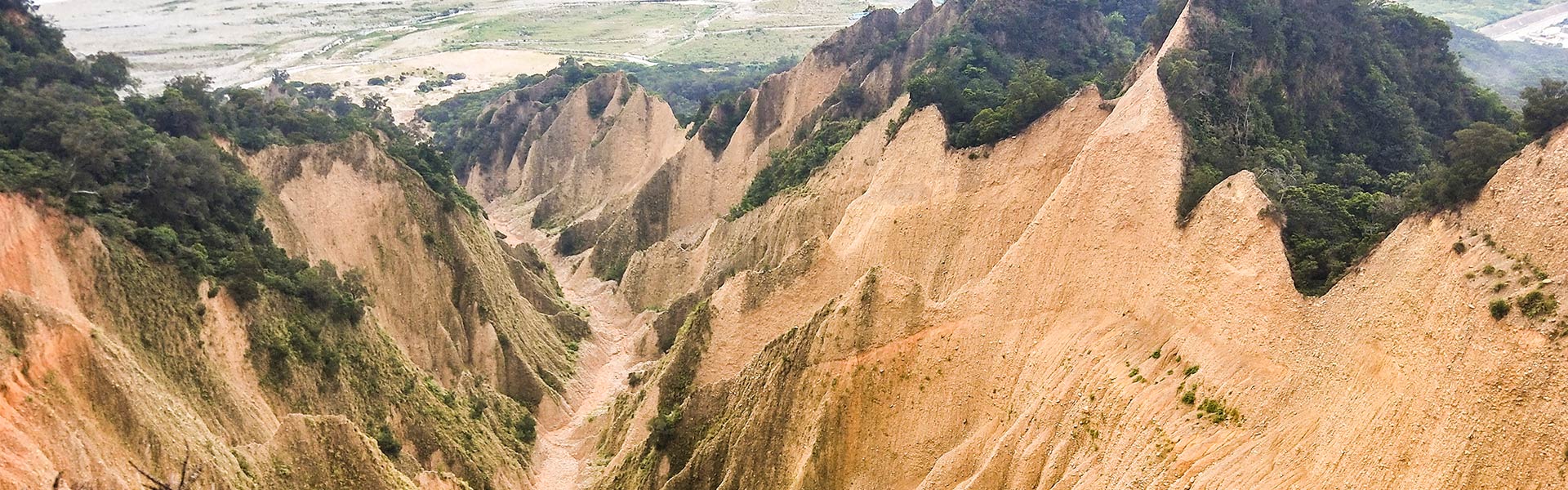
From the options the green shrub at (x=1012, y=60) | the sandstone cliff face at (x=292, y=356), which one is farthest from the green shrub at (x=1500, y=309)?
the sandstone cliff face at (x=292, y=356)

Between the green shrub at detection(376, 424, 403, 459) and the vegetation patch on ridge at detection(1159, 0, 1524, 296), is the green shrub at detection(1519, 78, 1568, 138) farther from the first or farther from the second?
the green shrub at detection(376, 424, 403, 459)

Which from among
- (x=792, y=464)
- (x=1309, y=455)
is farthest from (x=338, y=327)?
(x=1309, y=455)

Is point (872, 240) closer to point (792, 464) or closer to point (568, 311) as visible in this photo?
point (792, 464)

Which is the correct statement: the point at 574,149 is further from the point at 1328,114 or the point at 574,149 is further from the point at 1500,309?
the point at 1500,309

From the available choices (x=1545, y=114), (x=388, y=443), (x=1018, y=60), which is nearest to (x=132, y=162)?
(x=388, y=443)

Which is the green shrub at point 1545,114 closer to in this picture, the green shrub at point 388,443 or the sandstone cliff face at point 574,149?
the green shrub at point 388,443

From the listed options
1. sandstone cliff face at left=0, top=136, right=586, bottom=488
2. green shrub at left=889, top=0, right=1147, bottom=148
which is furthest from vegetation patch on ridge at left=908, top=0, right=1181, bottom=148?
sandstone cliff face at left=0, top=136, right=586, bottom=488
